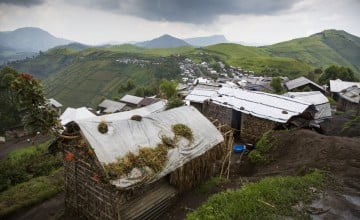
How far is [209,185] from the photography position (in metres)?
13.4

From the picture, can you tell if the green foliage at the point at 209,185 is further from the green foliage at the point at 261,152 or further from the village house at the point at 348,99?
the village house at the point at 348,99

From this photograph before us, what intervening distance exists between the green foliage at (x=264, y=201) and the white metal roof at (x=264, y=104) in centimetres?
921

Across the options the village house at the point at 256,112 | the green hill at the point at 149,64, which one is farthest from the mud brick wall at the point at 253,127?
the green hill at the point at 149,64

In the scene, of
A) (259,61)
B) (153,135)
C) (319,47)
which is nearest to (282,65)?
(259,61)

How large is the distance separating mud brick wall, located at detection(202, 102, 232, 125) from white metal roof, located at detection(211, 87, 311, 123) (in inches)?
19.2

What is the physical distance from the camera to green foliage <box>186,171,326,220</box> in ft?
29.9

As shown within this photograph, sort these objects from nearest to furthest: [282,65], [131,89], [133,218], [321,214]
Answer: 1. [321,214]
2. [133,218]
3. [131,89]
4. [282,65]

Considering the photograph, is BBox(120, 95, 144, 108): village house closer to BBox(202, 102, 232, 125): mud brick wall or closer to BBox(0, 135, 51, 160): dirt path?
BBox(0, 135, 51, 160): dirt path

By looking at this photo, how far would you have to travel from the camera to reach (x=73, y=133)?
11.9 metres

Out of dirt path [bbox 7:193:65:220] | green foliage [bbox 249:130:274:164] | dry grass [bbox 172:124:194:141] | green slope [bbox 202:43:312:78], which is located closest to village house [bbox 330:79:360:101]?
green foliage [bbox 249:130:274:164]

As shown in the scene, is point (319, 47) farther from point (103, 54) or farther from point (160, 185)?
point (160, 185)

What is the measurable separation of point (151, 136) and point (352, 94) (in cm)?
3722

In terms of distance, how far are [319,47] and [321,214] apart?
178 metres

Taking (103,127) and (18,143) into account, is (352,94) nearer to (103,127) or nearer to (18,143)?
(103,127)
